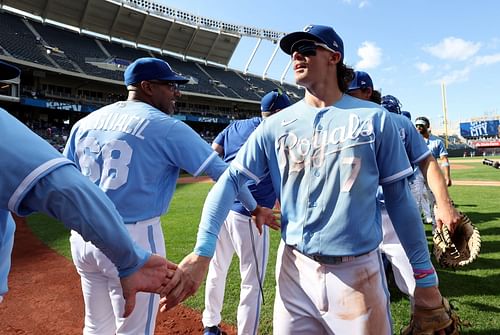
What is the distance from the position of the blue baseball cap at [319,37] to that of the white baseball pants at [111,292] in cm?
128

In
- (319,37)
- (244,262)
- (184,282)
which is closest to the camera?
(184,282)

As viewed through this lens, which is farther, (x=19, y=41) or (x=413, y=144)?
(x=19, y=41)

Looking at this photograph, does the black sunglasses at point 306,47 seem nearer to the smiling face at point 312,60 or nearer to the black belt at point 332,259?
the smiling face at point 312,60

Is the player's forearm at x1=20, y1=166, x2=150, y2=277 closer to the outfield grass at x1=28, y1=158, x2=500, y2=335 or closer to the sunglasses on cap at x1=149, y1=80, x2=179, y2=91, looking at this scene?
the sunglasses on cap at x1=149, y1=80, x2=179, y2=91

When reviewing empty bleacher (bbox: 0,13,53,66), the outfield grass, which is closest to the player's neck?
the outfield grass

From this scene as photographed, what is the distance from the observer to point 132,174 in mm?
1964

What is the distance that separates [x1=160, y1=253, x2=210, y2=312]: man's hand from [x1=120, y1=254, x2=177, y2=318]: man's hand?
66 millimetres

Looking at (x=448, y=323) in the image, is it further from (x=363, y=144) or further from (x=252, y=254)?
(x=252, y=254)

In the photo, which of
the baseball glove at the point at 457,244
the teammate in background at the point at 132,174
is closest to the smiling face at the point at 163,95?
the teammate in background at the point at 132,174

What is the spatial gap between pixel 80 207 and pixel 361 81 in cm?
273

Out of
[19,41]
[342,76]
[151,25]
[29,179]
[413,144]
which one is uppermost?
[342,76]

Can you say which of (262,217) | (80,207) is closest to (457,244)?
(262,217)

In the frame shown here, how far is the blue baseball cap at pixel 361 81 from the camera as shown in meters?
3.08

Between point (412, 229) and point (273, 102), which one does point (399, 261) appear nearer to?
point (412, 229)
